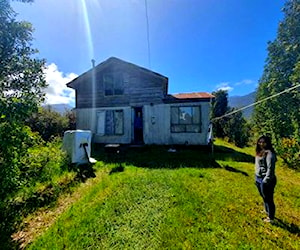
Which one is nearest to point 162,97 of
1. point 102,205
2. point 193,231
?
point 102,205

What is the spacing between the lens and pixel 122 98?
49.0ft

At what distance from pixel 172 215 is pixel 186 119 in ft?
32.1

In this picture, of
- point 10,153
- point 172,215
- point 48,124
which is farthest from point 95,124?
point 172,215

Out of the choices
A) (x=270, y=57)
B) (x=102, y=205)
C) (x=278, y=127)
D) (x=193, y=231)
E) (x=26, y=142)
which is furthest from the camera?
(x=270, y=57)

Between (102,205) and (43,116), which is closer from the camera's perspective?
(102,205)

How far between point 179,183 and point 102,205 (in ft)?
8.05

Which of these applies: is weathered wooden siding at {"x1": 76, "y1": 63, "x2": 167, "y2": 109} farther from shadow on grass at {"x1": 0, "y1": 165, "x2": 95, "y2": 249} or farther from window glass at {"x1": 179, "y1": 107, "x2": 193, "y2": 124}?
shadow on grass at {"x1": 0, "y1": 165, "x2": 95, "y2": 249}

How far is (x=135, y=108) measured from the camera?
1520 cm

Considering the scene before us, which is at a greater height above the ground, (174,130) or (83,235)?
(174,130)

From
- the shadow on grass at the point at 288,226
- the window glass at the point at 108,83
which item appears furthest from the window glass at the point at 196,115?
the shadow on grass at the point at 288,226

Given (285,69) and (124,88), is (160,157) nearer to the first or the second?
(124,88)

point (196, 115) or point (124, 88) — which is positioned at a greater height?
point (124, 88)

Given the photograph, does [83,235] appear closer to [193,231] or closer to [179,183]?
[193,231]

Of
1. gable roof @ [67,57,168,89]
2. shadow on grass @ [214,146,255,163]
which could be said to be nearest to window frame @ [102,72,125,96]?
gable roof @ [67,57,168,89]
